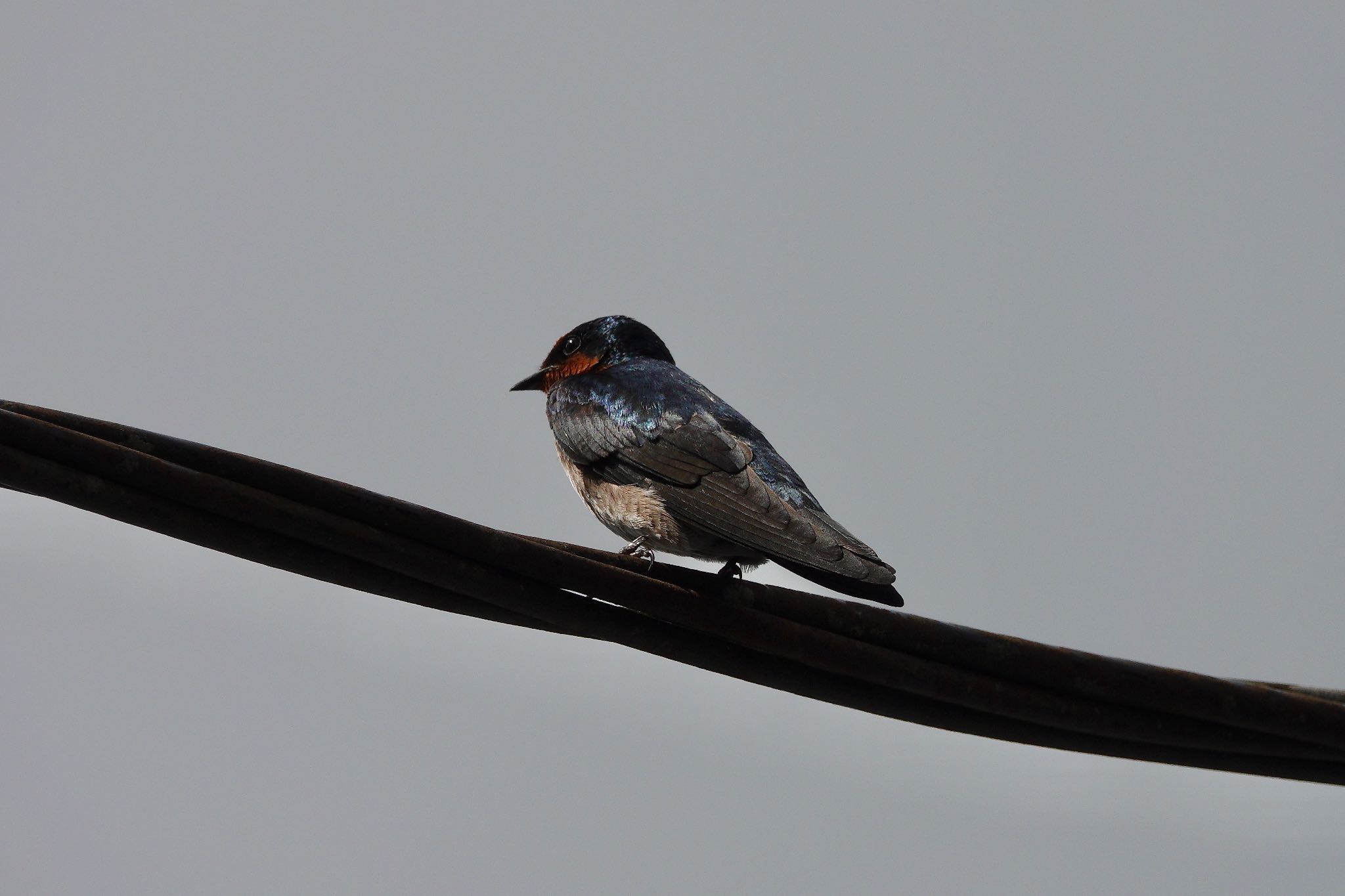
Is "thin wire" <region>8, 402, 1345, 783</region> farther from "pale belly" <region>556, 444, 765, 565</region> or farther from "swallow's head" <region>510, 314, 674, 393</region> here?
"swallow's head" <region>510, 314, 674, 393</region>

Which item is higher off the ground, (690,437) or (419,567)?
Answer: (690,437)

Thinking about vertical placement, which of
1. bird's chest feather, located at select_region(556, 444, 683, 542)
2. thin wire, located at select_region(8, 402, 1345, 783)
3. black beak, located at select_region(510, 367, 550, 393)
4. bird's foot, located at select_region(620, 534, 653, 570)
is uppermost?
black beak, located at select_region(510, 367, 550, 393)

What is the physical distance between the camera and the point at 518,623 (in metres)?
2.88

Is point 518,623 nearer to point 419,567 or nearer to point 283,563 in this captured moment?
point 419,567

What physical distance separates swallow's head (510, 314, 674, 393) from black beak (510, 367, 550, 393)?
0.04 meters

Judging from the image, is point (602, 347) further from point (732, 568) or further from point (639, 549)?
point (732, 568)

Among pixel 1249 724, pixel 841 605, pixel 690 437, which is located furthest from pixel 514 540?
pixel 690 437

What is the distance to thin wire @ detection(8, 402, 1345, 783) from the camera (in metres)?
2.53

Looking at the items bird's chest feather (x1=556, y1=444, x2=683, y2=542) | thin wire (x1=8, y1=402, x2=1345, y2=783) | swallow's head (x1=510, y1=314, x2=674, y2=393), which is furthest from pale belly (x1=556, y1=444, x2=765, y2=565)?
swallow's head (x1=510, y1=314, x2=674, y2=393)

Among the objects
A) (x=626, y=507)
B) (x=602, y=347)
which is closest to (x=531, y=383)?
(x=602, y=347)

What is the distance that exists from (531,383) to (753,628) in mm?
4273

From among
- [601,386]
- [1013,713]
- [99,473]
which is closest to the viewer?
[99,473]

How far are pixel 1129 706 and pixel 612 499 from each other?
2.37 m

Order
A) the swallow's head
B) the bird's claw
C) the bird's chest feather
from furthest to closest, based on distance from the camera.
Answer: the swallow's head → the bird's chest feather → the bird's claw
